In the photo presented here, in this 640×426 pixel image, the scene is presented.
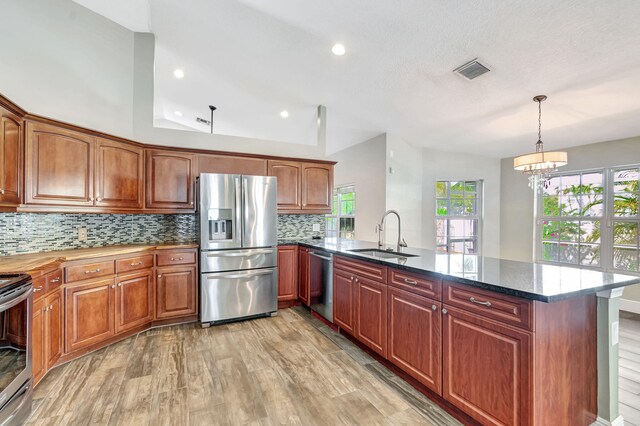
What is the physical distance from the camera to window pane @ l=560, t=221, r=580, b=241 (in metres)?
4.83

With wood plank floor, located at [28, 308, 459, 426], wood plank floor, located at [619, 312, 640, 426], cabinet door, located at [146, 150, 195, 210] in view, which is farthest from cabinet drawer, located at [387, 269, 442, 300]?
cabinet door, located at [146, 150, 195, 210]

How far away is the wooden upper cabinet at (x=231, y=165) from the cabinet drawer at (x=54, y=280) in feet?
5.99

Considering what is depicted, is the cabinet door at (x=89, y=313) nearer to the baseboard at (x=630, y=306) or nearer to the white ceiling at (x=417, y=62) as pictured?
the white ceiling at (x=417, y=62)

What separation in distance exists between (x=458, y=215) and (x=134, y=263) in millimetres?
5457

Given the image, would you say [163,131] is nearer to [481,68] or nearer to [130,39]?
[130,39]

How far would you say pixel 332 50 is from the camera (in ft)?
10.2

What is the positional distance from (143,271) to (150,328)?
0.69 metres

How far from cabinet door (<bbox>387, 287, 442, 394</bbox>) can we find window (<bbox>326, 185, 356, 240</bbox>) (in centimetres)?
370

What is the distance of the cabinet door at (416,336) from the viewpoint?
1877 millimetres

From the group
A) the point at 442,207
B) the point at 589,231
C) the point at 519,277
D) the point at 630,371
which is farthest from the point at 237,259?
the point at 589,231

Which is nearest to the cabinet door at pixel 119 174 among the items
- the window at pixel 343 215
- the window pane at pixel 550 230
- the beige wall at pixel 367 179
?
the beige wall at pixel 367 179

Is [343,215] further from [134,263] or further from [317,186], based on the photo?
[134,263]

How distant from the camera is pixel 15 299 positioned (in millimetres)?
1658

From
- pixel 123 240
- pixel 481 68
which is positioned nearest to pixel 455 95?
pixel 481 68
